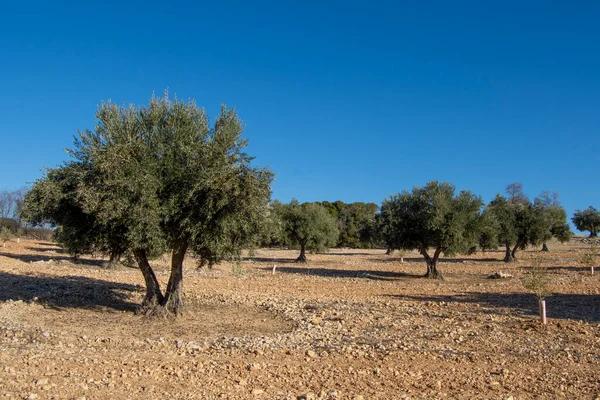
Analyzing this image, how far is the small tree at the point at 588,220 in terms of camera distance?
82.9 meters

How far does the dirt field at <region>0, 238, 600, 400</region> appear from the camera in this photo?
8.40m

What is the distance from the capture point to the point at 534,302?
Result: 20.4 metres

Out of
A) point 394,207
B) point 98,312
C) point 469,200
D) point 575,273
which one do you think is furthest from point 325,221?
point 98,312

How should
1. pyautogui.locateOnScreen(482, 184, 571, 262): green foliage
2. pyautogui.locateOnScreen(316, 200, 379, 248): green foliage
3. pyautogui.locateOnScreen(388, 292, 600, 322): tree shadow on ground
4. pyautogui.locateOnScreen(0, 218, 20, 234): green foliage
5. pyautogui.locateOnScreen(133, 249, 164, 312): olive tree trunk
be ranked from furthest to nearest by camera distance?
pyautogui.locateOnScreen(316, 200, 379, 248): green foliage < pyautogui.locateOnScreen(0, 218, 20, 234): green foliage < pyautogui.locateOnScreen(482, 184, 571, 262): green foliage < pyautogui.locateOnScreen(388, 292, 600, 322): tree shadow on ground < pyautogui.locateOnScreen(133, 249, 164, 312): olive tree trunk

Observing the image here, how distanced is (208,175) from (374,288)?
1531 cm

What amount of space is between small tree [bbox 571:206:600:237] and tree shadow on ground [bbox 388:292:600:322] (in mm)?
71239

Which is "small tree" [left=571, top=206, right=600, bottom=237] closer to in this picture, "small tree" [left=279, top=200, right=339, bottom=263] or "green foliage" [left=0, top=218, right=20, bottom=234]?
"small tree" [left=279, top=200, right=339, bottom=263]

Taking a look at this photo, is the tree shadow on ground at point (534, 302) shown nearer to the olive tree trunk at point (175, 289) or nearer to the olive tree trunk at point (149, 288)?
the olive tree trunk at point (175, 289)

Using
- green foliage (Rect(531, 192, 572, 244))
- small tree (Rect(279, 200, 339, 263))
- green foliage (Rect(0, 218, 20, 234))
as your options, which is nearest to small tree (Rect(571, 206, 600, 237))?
green foliage (Rect(531, 192, 572, 244))

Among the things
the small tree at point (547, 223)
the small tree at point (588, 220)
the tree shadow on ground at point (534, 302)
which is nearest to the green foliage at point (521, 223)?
the small tree at point (547, 223)

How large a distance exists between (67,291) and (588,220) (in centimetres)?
8853

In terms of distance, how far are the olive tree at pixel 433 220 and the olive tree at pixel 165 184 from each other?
19.7 metres

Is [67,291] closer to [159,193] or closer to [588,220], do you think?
[159,193]

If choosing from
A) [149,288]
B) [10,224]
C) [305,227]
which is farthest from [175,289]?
[10,224]
